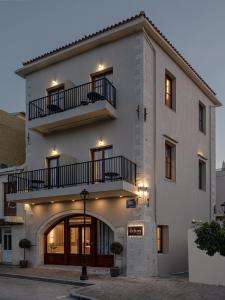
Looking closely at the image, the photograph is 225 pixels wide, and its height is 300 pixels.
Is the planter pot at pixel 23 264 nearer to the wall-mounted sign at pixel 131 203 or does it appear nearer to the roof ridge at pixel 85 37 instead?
the wall-mounted sign at pixel 131 203

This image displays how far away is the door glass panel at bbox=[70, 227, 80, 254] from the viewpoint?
731 inches

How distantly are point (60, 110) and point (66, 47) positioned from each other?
3.18m

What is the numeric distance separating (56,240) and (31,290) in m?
5.89

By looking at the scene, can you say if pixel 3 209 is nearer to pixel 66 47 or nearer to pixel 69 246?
pixel 69 246

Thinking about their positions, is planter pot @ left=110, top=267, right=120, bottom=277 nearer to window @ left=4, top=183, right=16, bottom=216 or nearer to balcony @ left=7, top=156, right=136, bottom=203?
balcony @ left=7, top=156, right=136, bottom=203

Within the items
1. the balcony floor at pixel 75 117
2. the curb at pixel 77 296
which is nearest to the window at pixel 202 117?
the balcony floor at pixel 75 117

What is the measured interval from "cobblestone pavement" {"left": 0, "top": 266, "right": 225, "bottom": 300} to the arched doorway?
1.12 m

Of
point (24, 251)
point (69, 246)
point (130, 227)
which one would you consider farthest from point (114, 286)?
point (24, 251)

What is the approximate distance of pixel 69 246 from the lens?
18.9 meters

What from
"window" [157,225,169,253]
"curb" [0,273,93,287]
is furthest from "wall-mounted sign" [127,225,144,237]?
"curb" [0,273,93,287]

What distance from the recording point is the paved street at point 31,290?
12289mm

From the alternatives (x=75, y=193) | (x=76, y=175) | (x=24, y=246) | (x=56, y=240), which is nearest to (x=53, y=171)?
(x=76, y=175)

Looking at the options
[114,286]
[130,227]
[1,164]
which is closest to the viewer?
[114,286]

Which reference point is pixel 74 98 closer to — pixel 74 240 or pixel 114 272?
pixel 74 240
